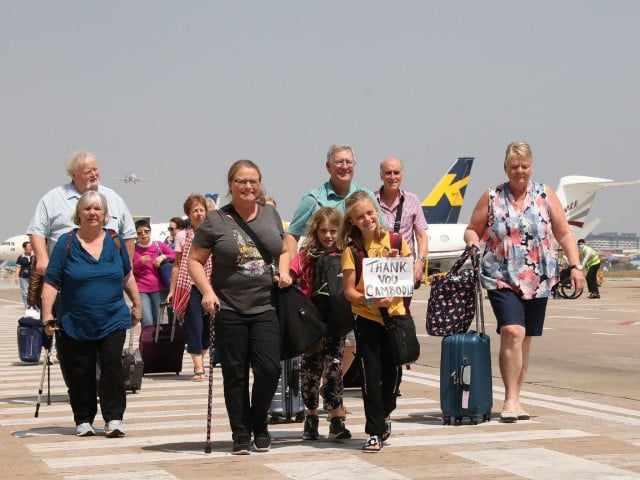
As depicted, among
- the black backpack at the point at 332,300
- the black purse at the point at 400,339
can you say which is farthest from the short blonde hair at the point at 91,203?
the black purse at the point at 400,339

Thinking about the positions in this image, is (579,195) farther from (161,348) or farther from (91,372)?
(91,372)

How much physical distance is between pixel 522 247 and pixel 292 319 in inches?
85.8

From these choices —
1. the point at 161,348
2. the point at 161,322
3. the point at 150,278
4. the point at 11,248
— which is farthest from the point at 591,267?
the point at 11,248

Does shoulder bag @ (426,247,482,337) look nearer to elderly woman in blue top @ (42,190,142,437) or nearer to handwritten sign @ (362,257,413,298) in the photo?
handwritten sign @ (362,257,413,298)

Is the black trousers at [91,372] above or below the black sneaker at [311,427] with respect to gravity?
above

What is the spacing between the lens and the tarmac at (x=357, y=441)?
7520 millimetres

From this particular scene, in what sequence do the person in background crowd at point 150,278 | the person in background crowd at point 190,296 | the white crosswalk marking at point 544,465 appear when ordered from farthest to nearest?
the person in background crowd at point 150,278, the person in background crowd at point 190,296, the white crosswalk marking at point 544,465

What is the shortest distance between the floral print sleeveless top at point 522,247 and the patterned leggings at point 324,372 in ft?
4.71

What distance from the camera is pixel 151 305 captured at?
15.7m

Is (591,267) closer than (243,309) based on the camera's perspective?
No

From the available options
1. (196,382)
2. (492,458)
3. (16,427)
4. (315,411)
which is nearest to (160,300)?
(196,382)

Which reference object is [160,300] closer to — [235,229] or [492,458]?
[235,229]

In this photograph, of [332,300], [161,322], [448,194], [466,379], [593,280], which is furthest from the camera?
[448,194]

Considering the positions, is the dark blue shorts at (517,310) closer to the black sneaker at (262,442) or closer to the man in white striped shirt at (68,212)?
the black sneaker at (262,442)
